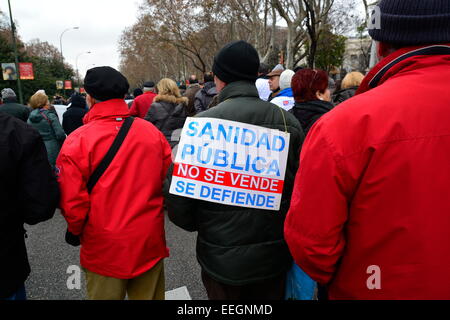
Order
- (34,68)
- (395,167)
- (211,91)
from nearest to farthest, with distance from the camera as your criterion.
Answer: (395,167) → (211,91) → (34,68)

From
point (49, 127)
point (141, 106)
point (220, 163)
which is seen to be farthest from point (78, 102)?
point (220, 163)

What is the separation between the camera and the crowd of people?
1.05 m

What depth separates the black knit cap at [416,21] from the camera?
105 cm

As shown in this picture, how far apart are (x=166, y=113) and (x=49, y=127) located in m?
2.41

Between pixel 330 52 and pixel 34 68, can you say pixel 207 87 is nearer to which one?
pixel 330 52

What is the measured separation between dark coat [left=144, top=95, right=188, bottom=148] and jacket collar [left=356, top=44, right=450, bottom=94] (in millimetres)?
3839

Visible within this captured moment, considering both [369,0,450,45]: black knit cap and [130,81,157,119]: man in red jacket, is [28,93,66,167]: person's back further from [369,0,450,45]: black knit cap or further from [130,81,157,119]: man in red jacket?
[369,0,450,45]: black knit cap

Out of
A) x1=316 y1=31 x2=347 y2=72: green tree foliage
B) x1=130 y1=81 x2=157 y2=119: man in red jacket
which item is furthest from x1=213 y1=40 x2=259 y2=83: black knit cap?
x1=316 y1=31 x2=347 y2=72: green tree foliage

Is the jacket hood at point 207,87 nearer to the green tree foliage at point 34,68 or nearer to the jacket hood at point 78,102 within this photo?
the jacket hood at point 78,102

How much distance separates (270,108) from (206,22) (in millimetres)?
27130

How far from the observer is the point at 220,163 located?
1763mm

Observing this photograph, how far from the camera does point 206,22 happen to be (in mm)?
26797

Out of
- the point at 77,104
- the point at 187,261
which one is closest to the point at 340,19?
the point at 77,104
